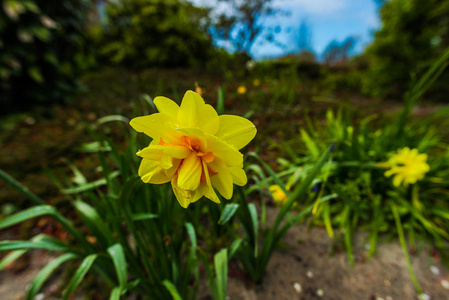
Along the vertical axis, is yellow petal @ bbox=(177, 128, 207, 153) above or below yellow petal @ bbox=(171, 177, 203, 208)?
above

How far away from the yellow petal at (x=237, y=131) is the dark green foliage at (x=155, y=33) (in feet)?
14.6

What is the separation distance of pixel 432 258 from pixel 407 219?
233mm

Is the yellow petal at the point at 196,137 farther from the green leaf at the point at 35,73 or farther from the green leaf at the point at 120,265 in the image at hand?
the green leaf at the point at 35,73

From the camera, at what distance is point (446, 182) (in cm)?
146

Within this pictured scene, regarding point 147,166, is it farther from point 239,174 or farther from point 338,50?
point 338,50

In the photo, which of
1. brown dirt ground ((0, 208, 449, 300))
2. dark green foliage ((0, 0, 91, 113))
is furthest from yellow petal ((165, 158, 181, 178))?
dark green foliage ((0, 0, 91, 113))

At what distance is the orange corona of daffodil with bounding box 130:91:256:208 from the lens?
19.5 inches

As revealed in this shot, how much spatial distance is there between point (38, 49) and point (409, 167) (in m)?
4.04

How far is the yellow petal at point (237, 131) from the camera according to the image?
0.54 meters

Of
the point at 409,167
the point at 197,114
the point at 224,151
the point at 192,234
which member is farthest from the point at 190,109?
the point at 409,167

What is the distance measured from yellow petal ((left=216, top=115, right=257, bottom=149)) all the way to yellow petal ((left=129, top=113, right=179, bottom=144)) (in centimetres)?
11

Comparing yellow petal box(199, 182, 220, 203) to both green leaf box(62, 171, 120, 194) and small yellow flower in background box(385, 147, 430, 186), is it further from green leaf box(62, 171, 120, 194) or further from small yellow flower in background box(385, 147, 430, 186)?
small yellow flower in background box(385, 147, 430, 186)

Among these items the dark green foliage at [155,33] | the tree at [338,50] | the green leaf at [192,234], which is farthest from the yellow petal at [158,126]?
the tree at [338,50]

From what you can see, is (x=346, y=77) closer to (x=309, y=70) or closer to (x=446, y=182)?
(x=309, y=70)
